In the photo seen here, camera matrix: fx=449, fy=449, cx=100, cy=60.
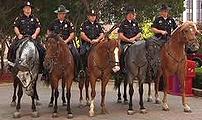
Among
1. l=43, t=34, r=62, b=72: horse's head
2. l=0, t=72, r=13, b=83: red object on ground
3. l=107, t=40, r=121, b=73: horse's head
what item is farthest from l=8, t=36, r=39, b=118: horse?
l=0, t=72, r=13, b=83: red object on ground

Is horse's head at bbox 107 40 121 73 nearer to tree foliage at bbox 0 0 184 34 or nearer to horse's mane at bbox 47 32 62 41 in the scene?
horse's mane at bbox 47 32 62 41

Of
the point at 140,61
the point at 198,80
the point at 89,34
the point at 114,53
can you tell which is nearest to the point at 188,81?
the point at 198,80

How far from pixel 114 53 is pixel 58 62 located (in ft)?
4.98

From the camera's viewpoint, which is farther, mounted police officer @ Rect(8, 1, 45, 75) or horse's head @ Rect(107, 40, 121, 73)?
mounted police officer @ Rect(8, 1, 45, 75)

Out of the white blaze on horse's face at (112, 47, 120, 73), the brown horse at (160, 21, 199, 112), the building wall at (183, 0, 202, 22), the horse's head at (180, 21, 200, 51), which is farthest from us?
the building wall at (183, 0, 202, 22)

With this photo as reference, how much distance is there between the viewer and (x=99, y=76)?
1229 centimetres

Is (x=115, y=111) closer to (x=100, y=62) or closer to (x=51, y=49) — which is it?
(x=100, y=62)

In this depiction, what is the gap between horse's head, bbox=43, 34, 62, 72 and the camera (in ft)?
37.7

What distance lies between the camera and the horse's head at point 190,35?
12000mm

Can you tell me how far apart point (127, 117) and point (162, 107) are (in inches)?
70.4

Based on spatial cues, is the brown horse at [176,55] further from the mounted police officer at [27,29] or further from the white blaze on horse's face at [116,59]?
the mounted police officer at [27,29]

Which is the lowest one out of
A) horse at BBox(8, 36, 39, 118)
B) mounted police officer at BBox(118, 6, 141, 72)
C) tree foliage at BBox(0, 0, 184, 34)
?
horse at BBox(8, 36, 39, 118)

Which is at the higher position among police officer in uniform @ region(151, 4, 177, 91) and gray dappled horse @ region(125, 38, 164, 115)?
police officer in uniform @ region(151, 4, 177, 91)

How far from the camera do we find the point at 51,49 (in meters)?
11.5
